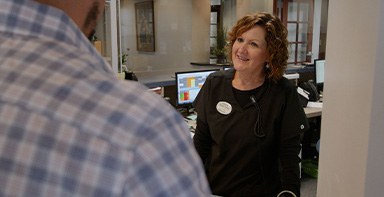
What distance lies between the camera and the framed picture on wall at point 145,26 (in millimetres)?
5164

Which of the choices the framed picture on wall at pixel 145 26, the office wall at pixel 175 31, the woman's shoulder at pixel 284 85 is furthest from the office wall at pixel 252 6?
the woman's shoulder at pixel 284 85

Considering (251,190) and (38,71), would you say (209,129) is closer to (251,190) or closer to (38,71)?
(251,190)

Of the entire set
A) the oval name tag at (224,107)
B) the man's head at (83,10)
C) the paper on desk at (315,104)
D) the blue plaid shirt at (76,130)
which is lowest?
the paper on desk at (315,104)

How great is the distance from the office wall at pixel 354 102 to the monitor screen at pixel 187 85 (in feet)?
5.96

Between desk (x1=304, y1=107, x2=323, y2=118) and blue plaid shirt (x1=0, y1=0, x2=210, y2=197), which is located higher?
blue plaid shirt (x1=0, y1=0, x2=210, y2=197)

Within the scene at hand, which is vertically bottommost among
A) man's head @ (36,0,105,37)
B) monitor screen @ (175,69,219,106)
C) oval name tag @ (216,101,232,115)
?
monitor screen @ (175,69,219,106)

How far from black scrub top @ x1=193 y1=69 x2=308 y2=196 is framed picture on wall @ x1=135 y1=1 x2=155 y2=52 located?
366cm

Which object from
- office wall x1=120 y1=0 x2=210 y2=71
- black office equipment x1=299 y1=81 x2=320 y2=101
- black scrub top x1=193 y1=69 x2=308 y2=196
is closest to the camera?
black scrub top x1=193 y1=69 x2=308 y2=196

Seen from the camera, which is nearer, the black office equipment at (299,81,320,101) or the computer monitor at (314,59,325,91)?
the black office equipment at (299,81,320,101)

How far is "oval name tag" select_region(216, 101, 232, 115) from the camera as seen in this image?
1631 mm

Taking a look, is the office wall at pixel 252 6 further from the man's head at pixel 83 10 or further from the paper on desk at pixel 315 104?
the man's head at pixel 83 10

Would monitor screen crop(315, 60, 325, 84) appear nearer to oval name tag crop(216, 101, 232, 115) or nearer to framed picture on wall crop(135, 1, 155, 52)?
framed picture on wall crop(135, 1, 155, 52)

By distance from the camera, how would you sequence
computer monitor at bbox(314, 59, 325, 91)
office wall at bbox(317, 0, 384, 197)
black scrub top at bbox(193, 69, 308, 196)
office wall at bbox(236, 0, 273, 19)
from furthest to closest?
office wall at bbox(236, 0, 273, 19)
computer monitor at bbox(314, 59, 325, 91)
black scrub top at bbox(193, 69, 308, 196)
office wall at bbox(317, 0, 384, 197)

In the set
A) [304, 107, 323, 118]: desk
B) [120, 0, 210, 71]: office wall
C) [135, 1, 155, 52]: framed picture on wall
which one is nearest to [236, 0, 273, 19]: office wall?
[120, 0, 210, 71]: office wall
